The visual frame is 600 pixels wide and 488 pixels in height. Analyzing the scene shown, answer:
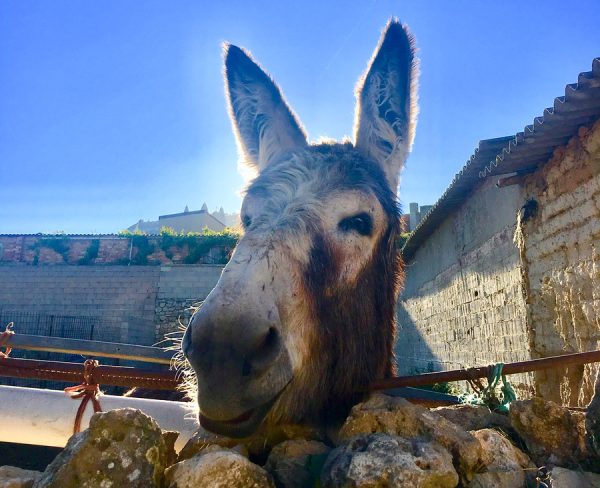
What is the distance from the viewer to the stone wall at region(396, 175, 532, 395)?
21.9 ft

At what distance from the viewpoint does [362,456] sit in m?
1.20

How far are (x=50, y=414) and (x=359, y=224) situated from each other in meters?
1.85

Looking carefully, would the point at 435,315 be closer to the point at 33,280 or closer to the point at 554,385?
the point at 554,385

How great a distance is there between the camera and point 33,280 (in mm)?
20438

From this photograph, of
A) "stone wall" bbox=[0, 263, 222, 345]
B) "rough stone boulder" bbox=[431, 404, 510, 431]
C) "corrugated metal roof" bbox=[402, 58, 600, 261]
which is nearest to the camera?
"rough stone boulder" bbox=[431, 404, 510, 431]

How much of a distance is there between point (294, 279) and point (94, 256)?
21899mm

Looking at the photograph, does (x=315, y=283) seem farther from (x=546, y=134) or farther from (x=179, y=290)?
(x=179, y=290)

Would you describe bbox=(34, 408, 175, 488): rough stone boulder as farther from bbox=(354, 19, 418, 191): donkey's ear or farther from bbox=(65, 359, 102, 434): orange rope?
bbox=(354, 19, 418, 191): donkey's ear

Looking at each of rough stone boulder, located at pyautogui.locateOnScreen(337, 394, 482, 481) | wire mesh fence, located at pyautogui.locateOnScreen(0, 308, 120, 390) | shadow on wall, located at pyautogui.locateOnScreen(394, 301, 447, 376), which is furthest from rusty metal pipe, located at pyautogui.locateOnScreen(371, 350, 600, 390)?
wire mesh fence, located at pyautogui.locateOnScreen(0, 308, 120, 390)

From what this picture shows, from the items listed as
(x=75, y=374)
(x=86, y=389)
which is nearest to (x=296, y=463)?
(x=86, y=389)

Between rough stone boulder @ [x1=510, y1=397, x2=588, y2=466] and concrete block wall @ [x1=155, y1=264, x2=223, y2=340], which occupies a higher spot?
concrete block wall @ [x1=155, y1=264, x2=223, y2=340]

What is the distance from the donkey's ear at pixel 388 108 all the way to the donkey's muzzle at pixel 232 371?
5.74 ft

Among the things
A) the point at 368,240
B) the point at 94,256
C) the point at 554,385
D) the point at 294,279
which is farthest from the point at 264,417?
the point at 94,256

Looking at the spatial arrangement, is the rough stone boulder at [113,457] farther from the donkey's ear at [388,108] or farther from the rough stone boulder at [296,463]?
the donkey's ear at [388,108]
